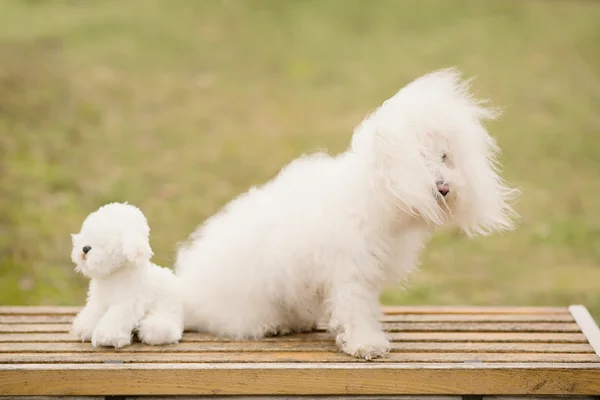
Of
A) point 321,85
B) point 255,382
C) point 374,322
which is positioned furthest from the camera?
point 321,85

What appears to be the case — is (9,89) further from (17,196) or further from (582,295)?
(582,295)

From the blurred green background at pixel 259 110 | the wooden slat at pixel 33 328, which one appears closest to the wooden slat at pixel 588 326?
the blurred green background at pixel 259 110

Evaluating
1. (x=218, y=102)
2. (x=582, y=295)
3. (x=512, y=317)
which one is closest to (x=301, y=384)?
(x=512, y=317)

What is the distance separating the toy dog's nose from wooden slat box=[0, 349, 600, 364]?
1.95 ft

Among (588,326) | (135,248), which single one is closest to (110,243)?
(135,248)

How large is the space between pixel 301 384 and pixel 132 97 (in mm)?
5168

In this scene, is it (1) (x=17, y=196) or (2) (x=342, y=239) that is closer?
(2) (x=342, y=239)

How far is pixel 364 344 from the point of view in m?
3.16

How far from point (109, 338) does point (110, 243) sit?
348 mm

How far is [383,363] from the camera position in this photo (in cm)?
308

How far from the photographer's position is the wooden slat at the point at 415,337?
3.41 metres

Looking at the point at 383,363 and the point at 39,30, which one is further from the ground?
the point at 39,30

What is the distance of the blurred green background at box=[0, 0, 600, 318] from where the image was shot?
5.92 m

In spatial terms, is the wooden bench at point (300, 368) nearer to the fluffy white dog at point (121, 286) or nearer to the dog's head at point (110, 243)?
the fluffy white dog at point (121, 286)
